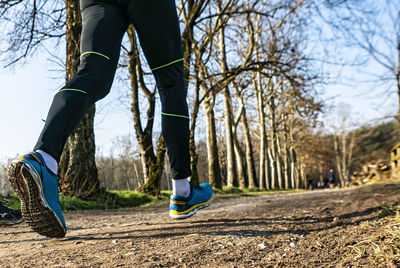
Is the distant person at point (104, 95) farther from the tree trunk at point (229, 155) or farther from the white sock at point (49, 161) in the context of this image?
the tree trunk at point (229, 155)

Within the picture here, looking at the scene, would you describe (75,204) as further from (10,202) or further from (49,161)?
(49,161)

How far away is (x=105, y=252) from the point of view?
5.47 ft

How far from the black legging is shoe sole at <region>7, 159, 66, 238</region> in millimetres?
148

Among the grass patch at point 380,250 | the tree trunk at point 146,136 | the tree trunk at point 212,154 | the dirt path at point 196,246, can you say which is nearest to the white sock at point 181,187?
the dirt path at point 196,246

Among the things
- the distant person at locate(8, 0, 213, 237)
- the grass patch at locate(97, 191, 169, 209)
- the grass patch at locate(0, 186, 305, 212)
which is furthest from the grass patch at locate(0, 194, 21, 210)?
the distant person at locate(8, 0, 213, 237)

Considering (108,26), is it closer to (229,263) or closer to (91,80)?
(91,80)

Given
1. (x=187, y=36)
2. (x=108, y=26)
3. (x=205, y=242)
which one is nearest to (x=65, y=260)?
(x=205, y=242)

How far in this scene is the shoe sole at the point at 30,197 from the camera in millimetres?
1449

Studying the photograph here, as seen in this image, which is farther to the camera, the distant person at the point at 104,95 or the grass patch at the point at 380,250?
the distant person at the point at 104,95

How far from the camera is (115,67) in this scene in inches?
79.1

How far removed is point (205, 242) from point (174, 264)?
45cm

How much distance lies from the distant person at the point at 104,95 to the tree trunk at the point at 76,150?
4.59 meters

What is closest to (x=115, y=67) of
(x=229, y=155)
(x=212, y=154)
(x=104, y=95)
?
(x=104, y=95)

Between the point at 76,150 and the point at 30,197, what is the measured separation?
5340mm
